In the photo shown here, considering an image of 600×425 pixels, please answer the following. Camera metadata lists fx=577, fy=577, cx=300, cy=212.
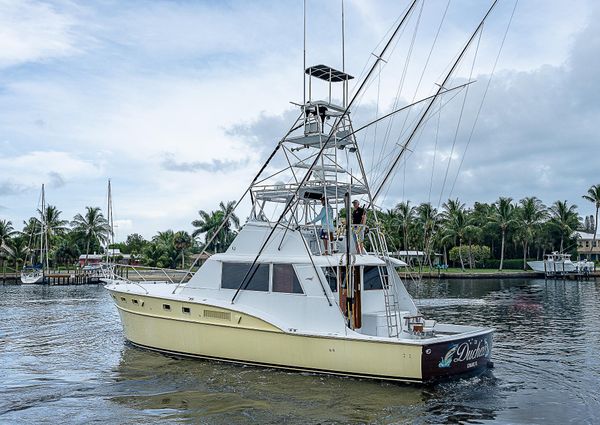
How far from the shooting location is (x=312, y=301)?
13.7m

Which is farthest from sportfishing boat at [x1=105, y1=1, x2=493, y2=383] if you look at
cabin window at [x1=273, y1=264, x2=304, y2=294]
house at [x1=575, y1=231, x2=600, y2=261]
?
house at [x1=575, y1=231, x2=600, y2=261]

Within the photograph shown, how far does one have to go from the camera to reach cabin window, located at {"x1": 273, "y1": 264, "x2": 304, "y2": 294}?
46.2 feet

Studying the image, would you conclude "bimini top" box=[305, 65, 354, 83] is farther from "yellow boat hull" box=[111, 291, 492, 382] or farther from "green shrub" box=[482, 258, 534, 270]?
"green shrub" box=[482, 258, 534, 270]

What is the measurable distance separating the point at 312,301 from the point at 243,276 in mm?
2109

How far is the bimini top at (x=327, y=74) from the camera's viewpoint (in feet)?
49.5

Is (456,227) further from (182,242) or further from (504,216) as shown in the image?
(182,242)

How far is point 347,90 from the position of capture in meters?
15.8

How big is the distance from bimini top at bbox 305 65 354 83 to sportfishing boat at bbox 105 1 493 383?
3 cm

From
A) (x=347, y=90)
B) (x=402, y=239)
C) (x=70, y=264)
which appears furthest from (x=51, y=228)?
(x=347, y=90)

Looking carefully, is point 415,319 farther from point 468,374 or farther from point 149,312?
point 149,312

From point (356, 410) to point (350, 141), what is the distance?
7.43m

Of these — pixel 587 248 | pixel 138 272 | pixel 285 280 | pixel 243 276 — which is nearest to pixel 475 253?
pixel 587 248

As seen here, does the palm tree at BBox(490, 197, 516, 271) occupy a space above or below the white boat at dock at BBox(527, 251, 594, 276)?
above

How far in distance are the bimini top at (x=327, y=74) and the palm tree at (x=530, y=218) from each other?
61662 mm
